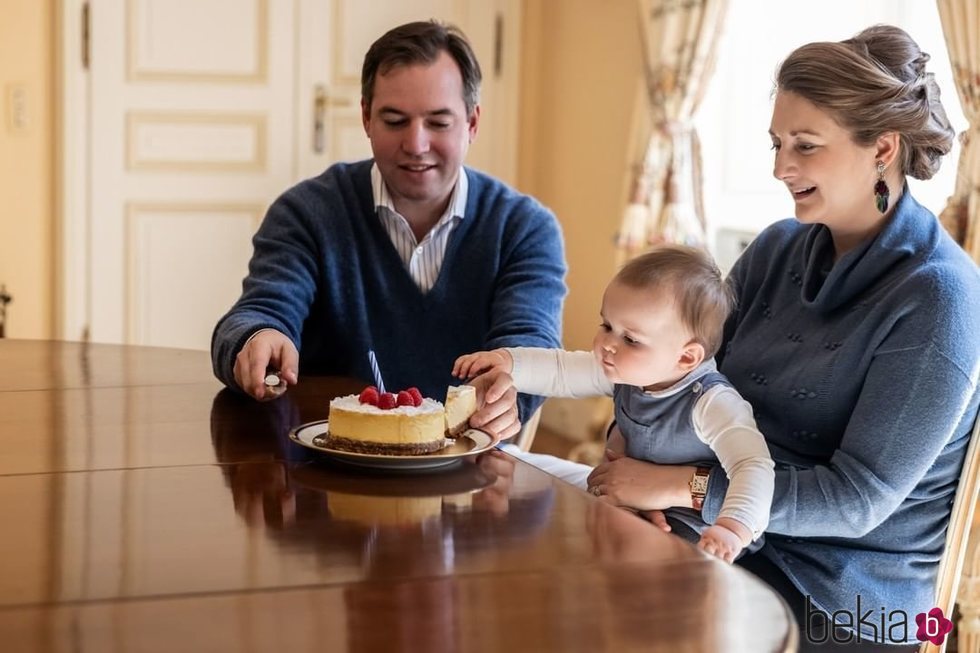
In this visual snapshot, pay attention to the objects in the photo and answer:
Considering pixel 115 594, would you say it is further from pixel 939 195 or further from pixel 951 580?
pixel 939 195

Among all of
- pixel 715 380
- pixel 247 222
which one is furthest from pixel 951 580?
pixel 247 222

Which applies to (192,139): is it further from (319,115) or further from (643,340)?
(643,340)

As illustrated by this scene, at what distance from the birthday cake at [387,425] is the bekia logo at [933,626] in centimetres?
66

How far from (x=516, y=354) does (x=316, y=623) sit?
98cm

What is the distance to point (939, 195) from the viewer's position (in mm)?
3414

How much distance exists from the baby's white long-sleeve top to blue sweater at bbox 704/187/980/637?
72mm

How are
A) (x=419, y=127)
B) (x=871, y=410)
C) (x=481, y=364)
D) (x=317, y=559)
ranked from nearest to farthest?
(x=317, y=559) → (x=871, y=410) → (x=481, y=364) → (x=419, y=127)

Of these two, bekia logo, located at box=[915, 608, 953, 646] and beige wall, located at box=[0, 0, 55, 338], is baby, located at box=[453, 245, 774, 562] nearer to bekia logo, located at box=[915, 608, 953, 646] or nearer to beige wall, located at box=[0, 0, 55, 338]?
bekia logo, located at box=[915, 608, 953, 646]

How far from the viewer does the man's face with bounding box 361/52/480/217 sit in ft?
8.08

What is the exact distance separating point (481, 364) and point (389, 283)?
623 millimetres

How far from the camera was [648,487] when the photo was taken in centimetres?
174

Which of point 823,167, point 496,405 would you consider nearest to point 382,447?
point 496,405

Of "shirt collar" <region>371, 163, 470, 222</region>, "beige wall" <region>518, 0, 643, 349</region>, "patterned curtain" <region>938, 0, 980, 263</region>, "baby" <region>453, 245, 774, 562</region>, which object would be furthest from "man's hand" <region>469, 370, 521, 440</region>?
"beige wall" <region>518, 0, 643, 349</region>

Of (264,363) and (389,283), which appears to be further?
(389,283)
